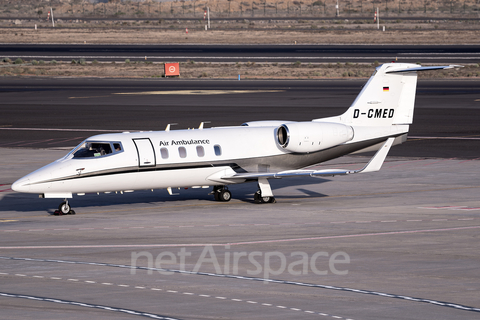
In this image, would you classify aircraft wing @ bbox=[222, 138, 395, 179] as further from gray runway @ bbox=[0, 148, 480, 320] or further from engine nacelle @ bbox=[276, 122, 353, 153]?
gray runway @ bbox=[0, 148, 480, 320]

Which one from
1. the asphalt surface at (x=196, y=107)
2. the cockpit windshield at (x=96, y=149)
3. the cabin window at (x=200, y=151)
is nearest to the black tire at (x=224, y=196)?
the cabin window at (x=200, y=151)

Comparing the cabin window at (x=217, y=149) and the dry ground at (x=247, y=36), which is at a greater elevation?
the dry ground at (x=247, y=36)

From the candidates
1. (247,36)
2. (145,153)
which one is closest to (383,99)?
(145,153)

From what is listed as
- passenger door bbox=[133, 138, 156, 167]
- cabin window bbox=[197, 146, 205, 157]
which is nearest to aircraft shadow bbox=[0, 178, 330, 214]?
cabin window bbox=[197, 146, 205, 157]

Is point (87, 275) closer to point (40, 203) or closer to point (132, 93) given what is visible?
point (40, 203)

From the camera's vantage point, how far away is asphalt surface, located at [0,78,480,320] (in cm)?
1602

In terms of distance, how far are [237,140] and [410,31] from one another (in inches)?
5237

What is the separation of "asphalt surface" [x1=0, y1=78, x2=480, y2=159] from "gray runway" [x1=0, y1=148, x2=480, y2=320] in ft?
49.4

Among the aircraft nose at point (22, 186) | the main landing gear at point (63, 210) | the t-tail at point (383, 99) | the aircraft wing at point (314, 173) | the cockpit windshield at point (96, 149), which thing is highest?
the t-tail at point (383, 99)

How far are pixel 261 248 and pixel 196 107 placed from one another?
4434cm

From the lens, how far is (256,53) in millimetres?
121625

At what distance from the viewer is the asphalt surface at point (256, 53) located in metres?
110

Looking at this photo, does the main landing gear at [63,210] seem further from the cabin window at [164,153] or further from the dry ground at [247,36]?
the dry ground at [247,36]

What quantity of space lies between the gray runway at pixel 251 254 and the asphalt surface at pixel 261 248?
4 cm
